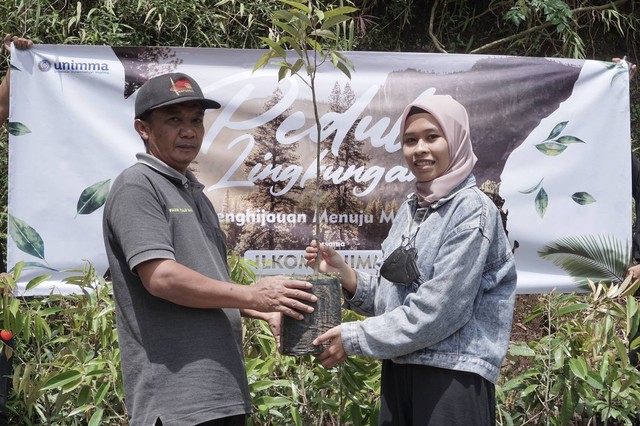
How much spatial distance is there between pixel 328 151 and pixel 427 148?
2.03 meters

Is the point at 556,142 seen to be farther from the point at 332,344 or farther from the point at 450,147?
the point at 332,344

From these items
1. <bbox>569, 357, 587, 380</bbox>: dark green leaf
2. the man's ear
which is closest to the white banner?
<bbox>569, 357, 587, 380</bbox>: dark green leaf

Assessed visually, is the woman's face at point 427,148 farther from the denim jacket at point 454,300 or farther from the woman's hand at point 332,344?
the woman's hand at point 332,344

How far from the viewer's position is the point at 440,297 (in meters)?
2.10

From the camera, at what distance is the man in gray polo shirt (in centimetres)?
204

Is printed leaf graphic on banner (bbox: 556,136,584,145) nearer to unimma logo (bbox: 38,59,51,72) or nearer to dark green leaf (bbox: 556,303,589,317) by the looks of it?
dark green leaf (bbox: 556,303,589,317)

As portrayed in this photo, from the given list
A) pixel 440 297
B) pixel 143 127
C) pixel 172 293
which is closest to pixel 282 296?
pixel 172 293

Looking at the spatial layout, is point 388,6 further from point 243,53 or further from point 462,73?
point 243,53

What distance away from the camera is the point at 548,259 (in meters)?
4.36

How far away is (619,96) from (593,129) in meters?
0.25

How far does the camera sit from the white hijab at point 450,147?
2236 millimetres

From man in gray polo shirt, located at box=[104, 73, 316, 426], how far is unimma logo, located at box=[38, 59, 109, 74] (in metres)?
2.00

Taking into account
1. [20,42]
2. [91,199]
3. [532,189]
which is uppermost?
[20,42]

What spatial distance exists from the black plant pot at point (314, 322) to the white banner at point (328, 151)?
1.90 m
